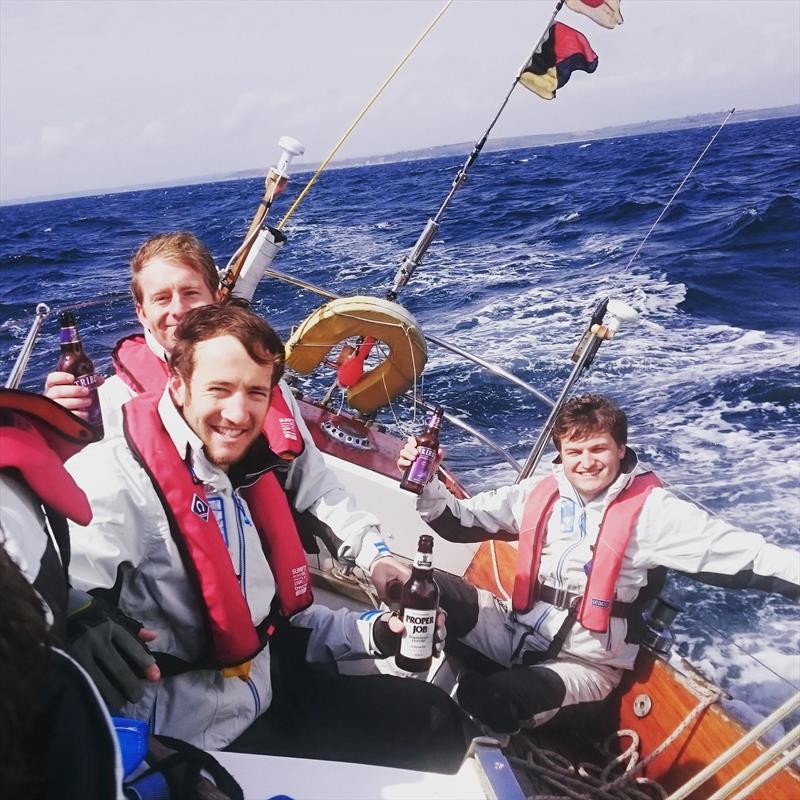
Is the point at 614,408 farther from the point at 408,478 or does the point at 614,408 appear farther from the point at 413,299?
the point at 413,299

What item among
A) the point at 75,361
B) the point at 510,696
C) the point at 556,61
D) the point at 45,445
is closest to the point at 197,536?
the point at 45,445

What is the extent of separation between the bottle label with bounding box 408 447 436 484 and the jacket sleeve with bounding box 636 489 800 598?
2.46 feet

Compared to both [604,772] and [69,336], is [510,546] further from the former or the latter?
[69,336]

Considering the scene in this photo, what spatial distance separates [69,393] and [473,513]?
1459 millimetres

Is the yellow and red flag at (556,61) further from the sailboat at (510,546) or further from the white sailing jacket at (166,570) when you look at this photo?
the white sailing jacket at (166,570)

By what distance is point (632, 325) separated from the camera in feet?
28.5

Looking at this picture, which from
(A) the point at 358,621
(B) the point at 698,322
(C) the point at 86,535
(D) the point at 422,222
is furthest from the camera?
(D) the point at 422,222

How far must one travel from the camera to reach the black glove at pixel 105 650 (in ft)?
4.41

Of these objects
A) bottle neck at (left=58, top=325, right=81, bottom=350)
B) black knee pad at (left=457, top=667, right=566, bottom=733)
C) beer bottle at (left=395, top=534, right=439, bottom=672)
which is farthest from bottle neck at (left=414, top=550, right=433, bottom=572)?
bottle neck at (left=58, top=325, right=81, bottom=350)

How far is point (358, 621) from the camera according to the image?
85.6 inches

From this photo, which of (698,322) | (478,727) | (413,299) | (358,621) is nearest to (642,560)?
(478,727)

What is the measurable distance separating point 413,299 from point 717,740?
8.40m

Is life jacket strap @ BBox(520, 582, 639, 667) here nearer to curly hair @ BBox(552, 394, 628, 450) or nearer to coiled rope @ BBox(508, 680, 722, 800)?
coiled rope @ BBox(508, 680, 722, 800)

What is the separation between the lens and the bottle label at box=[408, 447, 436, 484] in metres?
2.56
